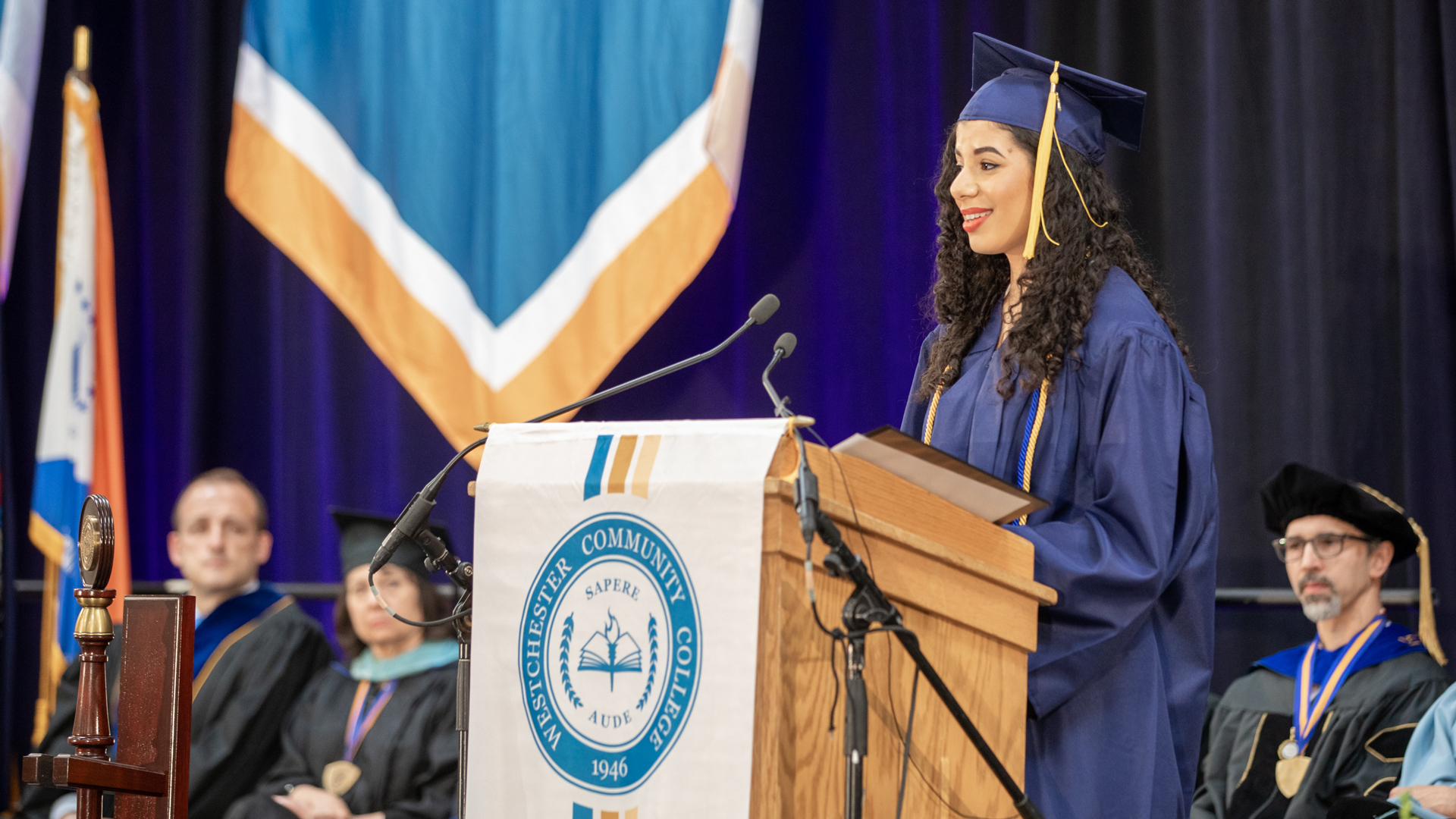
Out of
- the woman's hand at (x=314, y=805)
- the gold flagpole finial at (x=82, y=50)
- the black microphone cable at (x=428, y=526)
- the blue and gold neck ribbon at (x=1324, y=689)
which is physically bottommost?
the woman's hand at (x=314, y=805)

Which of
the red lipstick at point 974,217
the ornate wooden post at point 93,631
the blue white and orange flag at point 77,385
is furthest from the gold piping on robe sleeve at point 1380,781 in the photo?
the blue white and orange flag at point 77,385

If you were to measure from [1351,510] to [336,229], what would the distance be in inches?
136

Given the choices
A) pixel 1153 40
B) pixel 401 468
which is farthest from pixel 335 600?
pixel 1153 40

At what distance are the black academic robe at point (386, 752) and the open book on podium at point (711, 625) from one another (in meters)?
2.81

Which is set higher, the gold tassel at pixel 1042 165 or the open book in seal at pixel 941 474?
the gold tassel at pixel 1042 165

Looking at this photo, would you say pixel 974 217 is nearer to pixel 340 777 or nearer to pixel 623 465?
pixel 623 465

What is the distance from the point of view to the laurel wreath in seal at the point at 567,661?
1.59 metres

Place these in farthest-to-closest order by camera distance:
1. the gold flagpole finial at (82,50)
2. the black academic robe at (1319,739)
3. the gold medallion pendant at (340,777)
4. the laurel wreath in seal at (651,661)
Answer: the gold flagpole finial at (82,50) → the gold medallion pendant at (340,777) → the black academic robe at (1319,739) → the laurel wreath in seal at (651,661)

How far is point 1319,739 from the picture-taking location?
3.99 meters

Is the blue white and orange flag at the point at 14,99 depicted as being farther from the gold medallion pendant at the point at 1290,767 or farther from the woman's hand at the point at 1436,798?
the woman's hand at the point at 1436,798

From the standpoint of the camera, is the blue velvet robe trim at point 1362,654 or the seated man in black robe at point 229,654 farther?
the seated man in black robe at point 229,654

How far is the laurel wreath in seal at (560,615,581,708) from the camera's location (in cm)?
159

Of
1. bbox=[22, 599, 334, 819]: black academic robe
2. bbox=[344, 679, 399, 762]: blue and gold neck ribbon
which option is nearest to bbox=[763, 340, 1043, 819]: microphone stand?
bbox=[344, 679, 399, 762]: blue and gold neck ribbon

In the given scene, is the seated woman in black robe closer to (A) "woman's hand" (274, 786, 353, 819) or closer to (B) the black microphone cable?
(A) "woman's hand" (274, 786, 353, 819)
